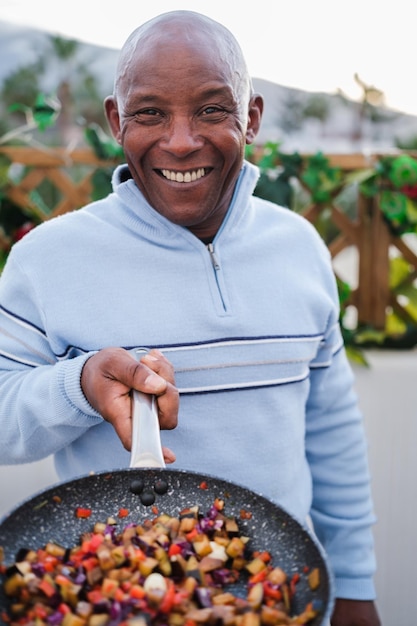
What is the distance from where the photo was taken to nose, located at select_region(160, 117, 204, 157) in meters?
1.04

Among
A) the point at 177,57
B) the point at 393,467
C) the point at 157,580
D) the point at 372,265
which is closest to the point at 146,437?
the point at 157,580

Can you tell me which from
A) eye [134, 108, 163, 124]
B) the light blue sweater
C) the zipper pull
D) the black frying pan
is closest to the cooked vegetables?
the black frying pan

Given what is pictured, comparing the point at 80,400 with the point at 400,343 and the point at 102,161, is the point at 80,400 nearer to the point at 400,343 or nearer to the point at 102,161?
the point at 102,161

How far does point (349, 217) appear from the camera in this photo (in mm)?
2584

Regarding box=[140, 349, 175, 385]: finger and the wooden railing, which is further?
the wooden railing

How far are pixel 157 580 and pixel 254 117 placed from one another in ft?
2.62

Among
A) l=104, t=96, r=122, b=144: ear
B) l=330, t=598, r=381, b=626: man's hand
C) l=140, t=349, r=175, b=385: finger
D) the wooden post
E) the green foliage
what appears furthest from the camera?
the wooden post

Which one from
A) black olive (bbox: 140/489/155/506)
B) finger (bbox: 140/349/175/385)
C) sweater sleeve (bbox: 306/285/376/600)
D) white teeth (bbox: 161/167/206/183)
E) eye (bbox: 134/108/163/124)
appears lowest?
sweater sleeve (bbox: 306/285/376/600)

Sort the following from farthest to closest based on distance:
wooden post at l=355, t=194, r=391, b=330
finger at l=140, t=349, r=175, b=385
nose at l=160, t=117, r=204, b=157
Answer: wooden post at l=355, t=194, r=391, b=330, nose at l=160, t=117, r=204, b=157, finger at l=140, t=349, r=175, b=385

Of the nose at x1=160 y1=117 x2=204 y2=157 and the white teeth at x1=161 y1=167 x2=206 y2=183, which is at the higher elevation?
the nose at x1=160 y1=117 x2=204 y2=157

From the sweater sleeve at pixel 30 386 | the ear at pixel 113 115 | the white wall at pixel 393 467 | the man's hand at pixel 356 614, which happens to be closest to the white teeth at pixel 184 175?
the ear at pixel 113 115

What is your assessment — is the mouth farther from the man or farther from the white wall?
the white wall

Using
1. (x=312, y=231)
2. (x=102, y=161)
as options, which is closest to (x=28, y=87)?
(x=102, y=161)

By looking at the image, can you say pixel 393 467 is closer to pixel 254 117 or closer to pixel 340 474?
pixel 340 474
